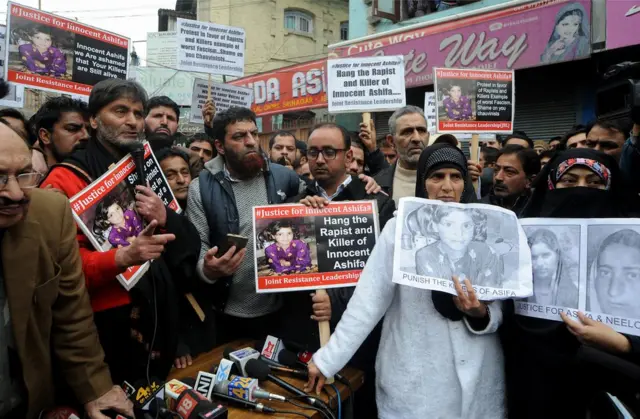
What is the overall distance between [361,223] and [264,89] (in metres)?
14.3

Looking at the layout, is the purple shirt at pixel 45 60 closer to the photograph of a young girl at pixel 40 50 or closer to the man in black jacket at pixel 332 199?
the photograph of a young girl at pixel 40 50

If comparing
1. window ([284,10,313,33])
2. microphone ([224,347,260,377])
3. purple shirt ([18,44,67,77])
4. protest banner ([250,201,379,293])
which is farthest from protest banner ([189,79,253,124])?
window ([284,10,313,33])

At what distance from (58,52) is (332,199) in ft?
10.8

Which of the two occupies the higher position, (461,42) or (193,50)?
(461,42)

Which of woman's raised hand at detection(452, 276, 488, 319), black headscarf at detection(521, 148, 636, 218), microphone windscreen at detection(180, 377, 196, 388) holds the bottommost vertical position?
microphone windscreen at detection(180, 377, 196, 388)

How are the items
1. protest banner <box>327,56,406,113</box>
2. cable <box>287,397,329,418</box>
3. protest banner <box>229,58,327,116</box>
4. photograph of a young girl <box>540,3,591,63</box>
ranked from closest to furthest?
cable <box>287,397,329,418</box>
protest banner <box>327,56,406,113</box>
photograph of a young girl <box>540,3,591,63</box>
protest banner <box>229,58,327,116</box>

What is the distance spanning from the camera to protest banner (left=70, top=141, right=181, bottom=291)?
6.74 ft

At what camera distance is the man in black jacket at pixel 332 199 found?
2.72 meters

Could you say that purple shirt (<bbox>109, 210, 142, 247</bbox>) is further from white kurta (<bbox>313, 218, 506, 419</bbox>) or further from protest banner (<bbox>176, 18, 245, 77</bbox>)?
protest banner (<bbox>176, 18, 245, 77</bbox>)

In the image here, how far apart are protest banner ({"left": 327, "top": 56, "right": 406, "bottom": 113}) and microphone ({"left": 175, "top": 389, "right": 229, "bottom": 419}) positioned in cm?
361

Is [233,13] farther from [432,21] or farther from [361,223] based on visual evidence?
[361,223]

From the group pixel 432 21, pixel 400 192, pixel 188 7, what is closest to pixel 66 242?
pixel 400 192

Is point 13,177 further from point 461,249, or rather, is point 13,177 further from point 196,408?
point 461,249

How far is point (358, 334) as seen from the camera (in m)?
2.15
